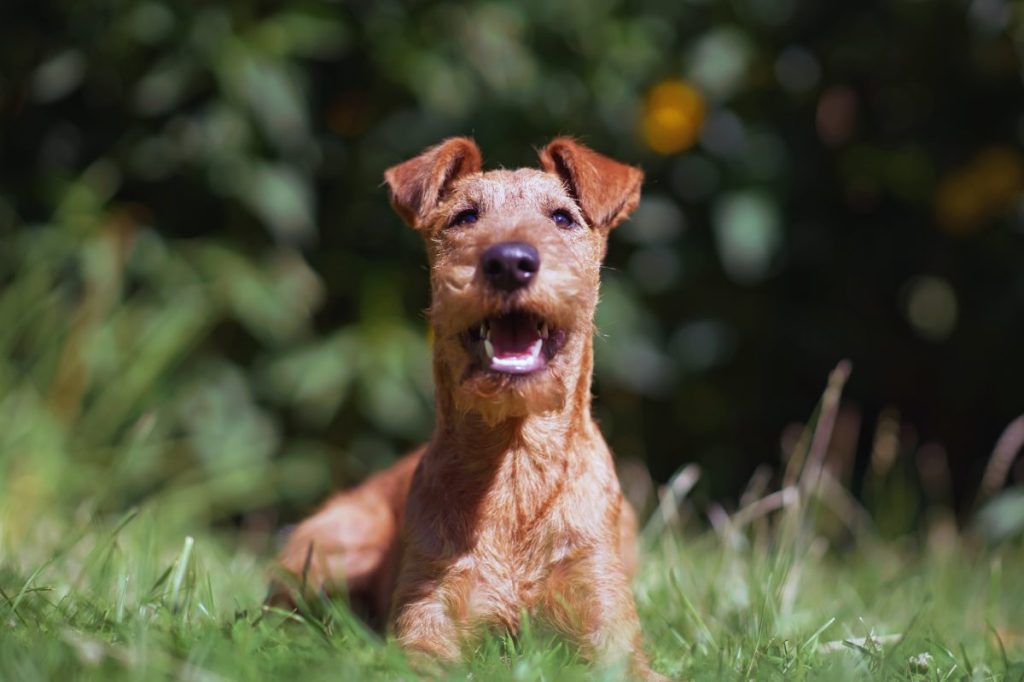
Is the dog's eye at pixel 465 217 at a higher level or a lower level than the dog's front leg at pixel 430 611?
higher

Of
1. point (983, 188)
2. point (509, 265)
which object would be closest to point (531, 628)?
point (509, 265)

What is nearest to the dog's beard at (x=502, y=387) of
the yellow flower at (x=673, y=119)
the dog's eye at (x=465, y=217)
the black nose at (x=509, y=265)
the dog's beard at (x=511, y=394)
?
the dog's beard at (x=511, y=394)

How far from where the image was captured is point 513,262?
290 centimetres

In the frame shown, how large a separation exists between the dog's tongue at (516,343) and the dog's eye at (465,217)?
37 centimetres

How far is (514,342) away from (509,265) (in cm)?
26

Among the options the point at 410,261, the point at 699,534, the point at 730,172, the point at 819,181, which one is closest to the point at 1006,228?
the point at 819,181

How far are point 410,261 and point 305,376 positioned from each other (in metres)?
0.73

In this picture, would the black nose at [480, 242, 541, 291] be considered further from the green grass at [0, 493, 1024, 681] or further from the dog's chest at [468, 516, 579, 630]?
the green grass at [0, 493, 1024, 681]

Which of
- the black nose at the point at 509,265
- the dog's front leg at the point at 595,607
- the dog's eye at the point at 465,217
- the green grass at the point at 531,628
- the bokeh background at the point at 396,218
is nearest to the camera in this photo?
the green grass at the point at 531,628

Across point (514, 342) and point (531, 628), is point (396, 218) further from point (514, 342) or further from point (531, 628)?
point (531, 628)

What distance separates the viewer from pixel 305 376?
5.21 m

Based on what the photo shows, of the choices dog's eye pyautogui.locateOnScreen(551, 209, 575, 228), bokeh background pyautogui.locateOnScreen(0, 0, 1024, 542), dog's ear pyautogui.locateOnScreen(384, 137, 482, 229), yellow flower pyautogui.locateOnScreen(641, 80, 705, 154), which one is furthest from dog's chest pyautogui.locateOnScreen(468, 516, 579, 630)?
yellow flower pyautogui.locateOnScreen(641, 80, 705, 154)

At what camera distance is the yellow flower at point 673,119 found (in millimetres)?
5117

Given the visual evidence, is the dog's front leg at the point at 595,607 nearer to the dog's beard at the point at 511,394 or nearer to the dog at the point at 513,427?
the dog at the point at 513,427
